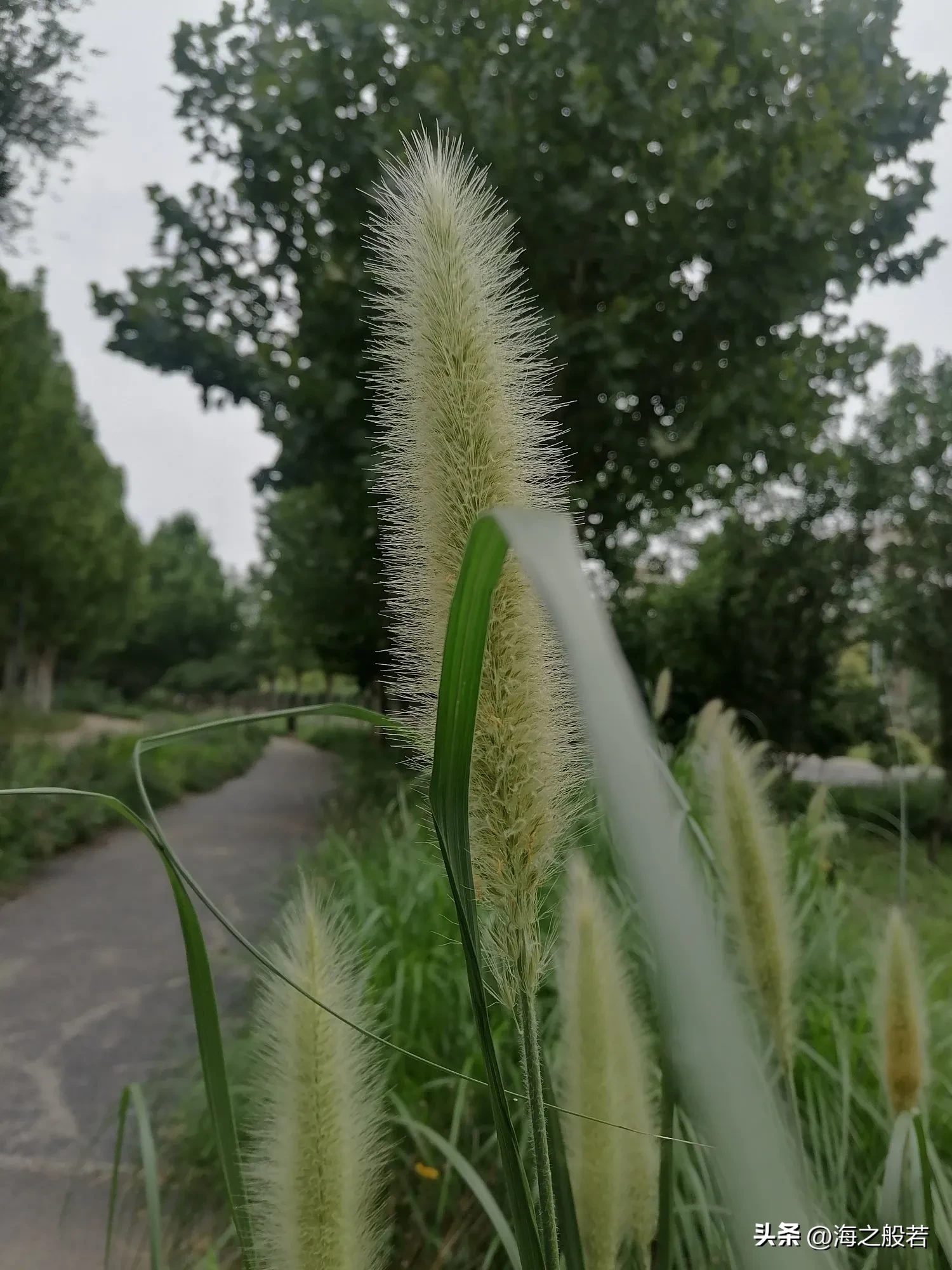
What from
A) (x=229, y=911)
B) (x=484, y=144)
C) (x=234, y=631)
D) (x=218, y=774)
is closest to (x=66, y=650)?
(x=234, y=631)

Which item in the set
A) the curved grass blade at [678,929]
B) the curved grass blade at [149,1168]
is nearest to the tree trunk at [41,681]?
the curved grass blade at [149,1168]

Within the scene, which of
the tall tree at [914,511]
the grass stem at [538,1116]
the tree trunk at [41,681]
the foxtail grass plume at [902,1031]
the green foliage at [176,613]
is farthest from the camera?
the tall tree at [914,511]

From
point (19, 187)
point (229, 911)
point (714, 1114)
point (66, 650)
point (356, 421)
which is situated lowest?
point (229, 911)

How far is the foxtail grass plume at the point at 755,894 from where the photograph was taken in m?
0.47

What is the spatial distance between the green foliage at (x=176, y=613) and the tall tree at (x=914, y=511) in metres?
1.92

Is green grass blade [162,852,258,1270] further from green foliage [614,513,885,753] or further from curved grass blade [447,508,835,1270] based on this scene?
green foliage [614,513,885,753]

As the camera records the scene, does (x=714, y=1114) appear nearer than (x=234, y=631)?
Yes

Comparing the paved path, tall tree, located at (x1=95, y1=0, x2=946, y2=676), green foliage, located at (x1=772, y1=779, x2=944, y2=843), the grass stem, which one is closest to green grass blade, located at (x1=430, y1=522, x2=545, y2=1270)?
the grass stem

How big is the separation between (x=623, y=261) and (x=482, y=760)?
105 cm

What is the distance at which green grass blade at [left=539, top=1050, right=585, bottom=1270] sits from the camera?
0.32 m

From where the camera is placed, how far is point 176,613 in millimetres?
1816

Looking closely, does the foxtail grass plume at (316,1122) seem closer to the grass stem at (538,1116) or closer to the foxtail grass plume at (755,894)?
the grass stem at (538,1116)

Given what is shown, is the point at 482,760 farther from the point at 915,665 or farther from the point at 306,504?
the point at 915,665

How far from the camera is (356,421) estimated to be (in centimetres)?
125
